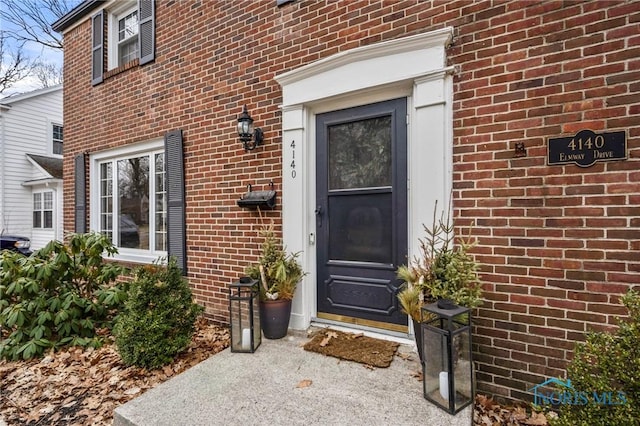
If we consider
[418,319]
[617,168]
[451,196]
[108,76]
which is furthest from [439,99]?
[108,76]

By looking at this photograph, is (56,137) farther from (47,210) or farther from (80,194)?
(80,194)

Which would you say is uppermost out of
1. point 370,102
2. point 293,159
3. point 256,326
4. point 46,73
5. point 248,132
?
point 46,73

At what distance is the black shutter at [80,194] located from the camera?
546 cm

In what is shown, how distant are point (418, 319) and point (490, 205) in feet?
3.31

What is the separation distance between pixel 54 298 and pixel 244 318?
247 cm

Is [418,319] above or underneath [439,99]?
underneath

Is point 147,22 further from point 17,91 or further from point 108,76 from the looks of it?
point 17,91

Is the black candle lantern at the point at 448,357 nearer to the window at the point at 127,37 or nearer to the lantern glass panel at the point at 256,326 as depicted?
the lantern glass panel at the point at 256,326

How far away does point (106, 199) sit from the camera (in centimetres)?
543

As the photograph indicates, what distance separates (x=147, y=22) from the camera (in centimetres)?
458

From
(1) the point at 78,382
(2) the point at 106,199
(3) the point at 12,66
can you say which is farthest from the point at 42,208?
(1) the point at 78,382

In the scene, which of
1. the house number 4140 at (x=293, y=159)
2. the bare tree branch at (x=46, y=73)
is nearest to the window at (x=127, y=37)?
the house number 4140 at (x=293, y=159)

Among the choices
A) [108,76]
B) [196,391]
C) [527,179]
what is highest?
[108,76]

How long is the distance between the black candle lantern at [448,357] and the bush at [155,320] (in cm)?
220
